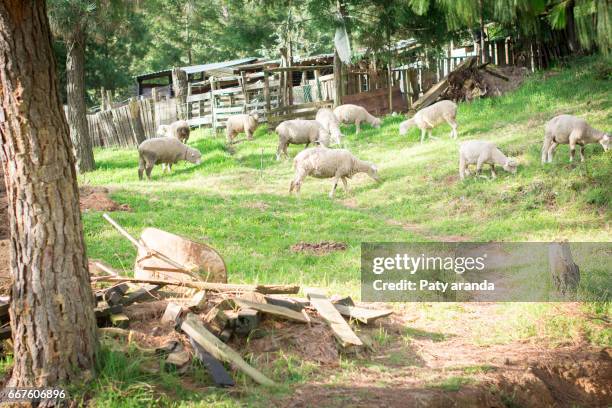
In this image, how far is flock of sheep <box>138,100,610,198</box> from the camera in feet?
47.6

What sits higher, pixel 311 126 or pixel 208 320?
pixel 311 126

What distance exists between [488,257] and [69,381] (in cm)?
658

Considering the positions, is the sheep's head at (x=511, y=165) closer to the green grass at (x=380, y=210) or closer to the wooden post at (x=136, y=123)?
the green grass at (x=380, y=210)

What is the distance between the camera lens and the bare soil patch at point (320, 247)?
11211mm

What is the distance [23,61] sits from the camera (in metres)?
5.01

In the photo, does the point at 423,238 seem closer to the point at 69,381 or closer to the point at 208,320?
the point at 208,320

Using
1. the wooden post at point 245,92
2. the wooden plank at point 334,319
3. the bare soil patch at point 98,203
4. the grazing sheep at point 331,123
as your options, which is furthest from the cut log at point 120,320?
the wooden post at point 245,92

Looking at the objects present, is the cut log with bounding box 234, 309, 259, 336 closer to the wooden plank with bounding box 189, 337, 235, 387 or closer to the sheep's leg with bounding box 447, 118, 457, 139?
the wooden plank with bounding box 189, 337, 235, 387

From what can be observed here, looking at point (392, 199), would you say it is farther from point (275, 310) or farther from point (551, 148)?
point (275, 310)

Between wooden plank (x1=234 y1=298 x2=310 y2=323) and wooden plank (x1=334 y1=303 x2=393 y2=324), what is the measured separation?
1.80 ft

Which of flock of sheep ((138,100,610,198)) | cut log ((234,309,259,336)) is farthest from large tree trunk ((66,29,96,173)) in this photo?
cut log ((234,309,259,336))

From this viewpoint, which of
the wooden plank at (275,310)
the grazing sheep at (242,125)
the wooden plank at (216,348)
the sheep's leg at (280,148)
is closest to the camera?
the wooden plank at (216,348)

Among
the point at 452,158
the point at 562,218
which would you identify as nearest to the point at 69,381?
the point at 562,218

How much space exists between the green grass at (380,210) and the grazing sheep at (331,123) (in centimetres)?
55
